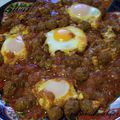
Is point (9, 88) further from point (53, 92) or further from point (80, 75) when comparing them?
point (80, 75)

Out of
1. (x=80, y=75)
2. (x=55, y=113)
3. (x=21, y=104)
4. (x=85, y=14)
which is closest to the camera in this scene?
(x=55, y=113)

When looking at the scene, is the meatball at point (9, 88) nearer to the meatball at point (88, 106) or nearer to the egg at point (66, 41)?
the egg at point (66, 41)

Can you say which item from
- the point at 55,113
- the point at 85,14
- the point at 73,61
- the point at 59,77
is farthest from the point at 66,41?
the point at 55,113

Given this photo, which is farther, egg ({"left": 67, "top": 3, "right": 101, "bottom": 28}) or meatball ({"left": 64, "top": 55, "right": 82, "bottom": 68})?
egg ({"left": 67, "top": 3, "right": 101, "bottom": 28})

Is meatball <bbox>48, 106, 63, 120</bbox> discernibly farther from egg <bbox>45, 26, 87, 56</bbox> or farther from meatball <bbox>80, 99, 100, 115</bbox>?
egg <bbox>45, 26, 87, 56</bbox>

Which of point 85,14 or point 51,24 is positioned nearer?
point 51,24

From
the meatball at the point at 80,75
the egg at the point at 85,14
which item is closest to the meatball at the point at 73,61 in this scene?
the meatball at the point at 80,75

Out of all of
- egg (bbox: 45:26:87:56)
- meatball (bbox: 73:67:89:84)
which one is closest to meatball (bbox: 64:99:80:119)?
meatball (bbox: 73:67:89:84)
